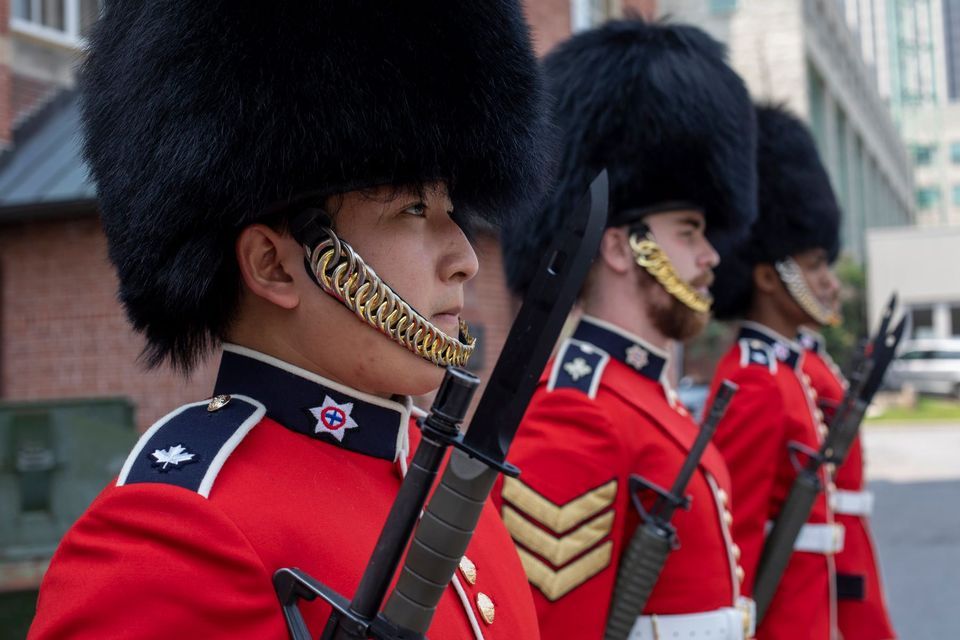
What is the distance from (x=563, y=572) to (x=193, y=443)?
1166mm

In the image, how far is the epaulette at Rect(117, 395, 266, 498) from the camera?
1505 millimetres

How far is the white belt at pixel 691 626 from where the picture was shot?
2.66 meters

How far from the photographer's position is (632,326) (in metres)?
3.01

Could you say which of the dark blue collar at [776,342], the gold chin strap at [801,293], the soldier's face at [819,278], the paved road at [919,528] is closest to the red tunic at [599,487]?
the dark blue collar at [776,342]

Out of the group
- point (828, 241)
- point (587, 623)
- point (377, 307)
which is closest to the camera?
point (377, 307)

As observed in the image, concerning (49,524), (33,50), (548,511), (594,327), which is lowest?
(49,524)

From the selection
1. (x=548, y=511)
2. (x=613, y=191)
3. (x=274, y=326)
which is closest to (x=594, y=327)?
(x=613, y=191)

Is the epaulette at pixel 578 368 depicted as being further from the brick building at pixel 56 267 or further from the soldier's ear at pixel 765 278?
the brick building at pixel 56 267

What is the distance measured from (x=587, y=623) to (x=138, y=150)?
1389mm

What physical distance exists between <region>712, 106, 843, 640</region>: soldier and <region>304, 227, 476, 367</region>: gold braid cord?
215cm

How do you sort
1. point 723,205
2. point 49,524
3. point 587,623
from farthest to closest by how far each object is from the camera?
point 49,524
point 723,205
point 587,623

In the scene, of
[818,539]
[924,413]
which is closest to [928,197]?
[924,413]

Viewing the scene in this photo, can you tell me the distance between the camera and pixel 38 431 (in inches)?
175

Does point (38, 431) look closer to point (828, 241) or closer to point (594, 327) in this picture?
point (594, 327)
